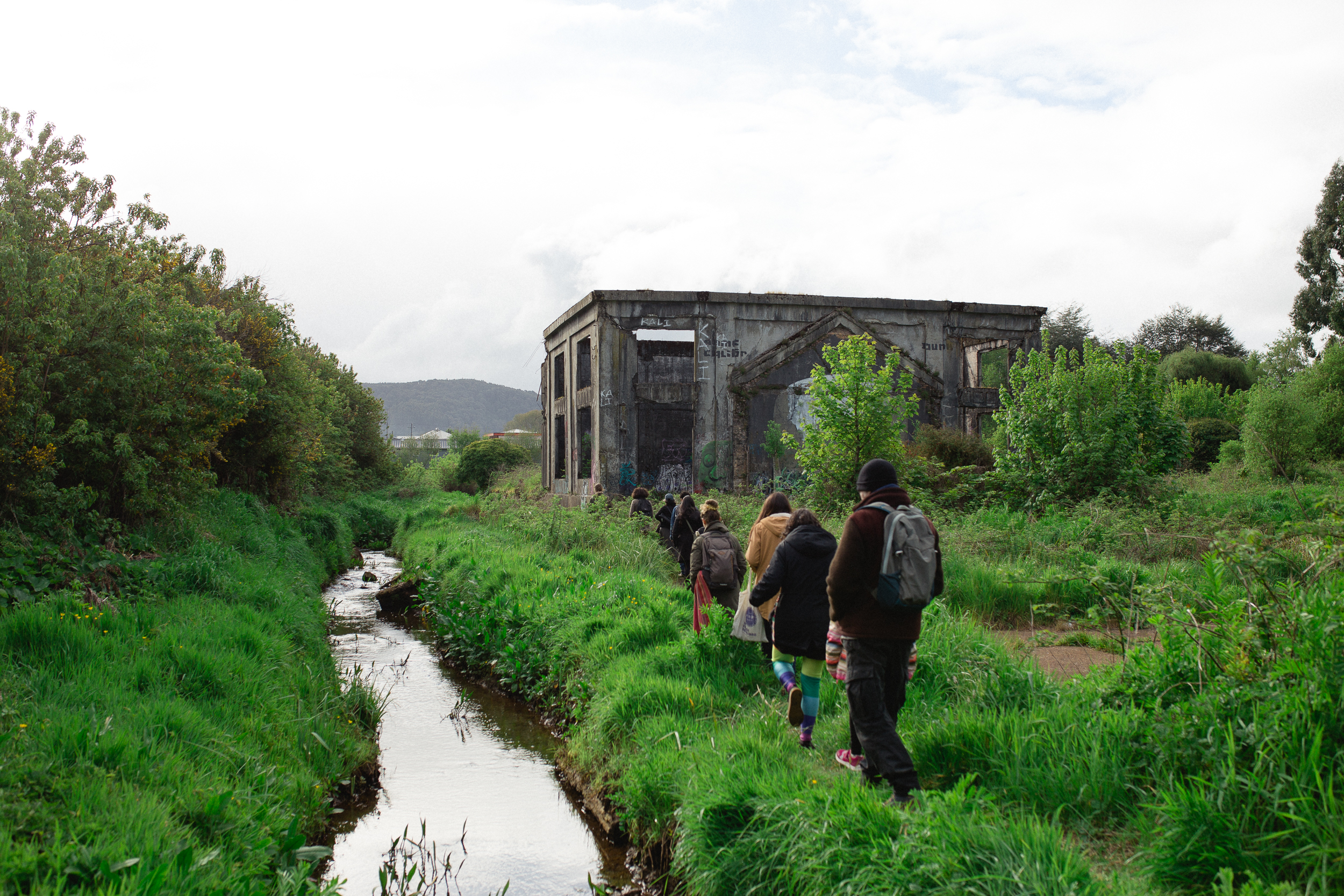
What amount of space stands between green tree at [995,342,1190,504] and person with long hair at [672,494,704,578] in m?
7.77

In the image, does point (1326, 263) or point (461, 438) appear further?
point (461, 438)

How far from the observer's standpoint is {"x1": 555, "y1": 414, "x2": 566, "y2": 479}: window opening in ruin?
30.8m

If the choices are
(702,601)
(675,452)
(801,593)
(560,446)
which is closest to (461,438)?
(560,446)

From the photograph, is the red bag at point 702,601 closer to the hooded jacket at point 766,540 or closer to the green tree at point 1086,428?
the hooded jacket at point 766,540

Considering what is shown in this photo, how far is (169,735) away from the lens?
559 cm

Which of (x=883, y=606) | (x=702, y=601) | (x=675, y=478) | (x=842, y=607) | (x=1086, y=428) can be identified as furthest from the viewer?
(x=675, y=478)

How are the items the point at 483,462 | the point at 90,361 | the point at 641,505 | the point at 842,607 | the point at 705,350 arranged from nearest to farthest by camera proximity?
the point at 842,607, the point at 90,361, the point at 641,505, the point at 705,350, the point at 483,462

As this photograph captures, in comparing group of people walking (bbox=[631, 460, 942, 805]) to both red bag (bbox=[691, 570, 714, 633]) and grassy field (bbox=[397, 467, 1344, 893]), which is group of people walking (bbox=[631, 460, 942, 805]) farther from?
grassy field (bbox=[397, 467, 1344, 893])

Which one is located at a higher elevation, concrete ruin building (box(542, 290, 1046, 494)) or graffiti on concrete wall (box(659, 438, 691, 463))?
concrete ruin building (box(542, 290, 1046, 494))

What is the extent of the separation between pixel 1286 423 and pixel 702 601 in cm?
2691

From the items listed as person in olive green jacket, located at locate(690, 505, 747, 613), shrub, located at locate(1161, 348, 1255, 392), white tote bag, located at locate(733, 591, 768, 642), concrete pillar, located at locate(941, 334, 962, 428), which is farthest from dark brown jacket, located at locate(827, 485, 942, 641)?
shrub, located at locate(1161, 348, 1255, 392)

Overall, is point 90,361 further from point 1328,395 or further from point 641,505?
point 1328,395

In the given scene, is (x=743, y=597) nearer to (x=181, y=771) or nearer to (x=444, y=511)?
(x=181, y=771)

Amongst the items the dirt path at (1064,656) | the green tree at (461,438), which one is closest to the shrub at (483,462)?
the green tree at (461,438)
